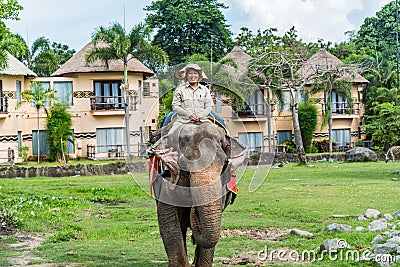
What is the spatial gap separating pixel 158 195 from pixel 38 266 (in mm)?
2627

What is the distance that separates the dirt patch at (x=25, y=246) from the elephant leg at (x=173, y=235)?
2.28m

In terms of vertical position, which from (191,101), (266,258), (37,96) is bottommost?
(266,258)

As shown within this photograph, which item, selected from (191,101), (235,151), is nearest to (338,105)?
(235,151)

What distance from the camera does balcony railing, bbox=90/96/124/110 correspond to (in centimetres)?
4381

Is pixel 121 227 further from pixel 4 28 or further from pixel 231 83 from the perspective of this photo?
pixel 4 28

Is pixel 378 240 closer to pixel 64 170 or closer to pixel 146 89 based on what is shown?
pixel 146 89

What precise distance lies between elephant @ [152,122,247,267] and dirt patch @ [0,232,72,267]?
2.39 m

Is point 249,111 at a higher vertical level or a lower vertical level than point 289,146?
higher

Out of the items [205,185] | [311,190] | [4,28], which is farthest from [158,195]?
A: [311,190]

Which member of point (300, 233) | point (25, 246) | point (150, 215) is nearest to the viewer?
point (300, 233)

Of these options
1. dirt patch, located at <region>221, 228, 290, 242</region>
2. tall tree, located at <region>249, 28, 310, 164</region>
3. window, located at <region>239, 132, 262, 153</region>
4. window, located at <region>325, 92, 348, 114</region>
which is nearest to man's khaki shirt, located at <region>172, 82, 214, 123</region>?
window, located at <region>239, 132, 262, 153</region>

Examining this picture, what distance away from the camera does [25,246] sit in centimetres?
1282

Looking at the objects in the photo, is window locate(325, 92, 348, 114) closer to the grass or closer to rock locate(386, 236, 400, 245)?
the grass

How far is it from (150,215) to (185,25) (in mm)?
36878
